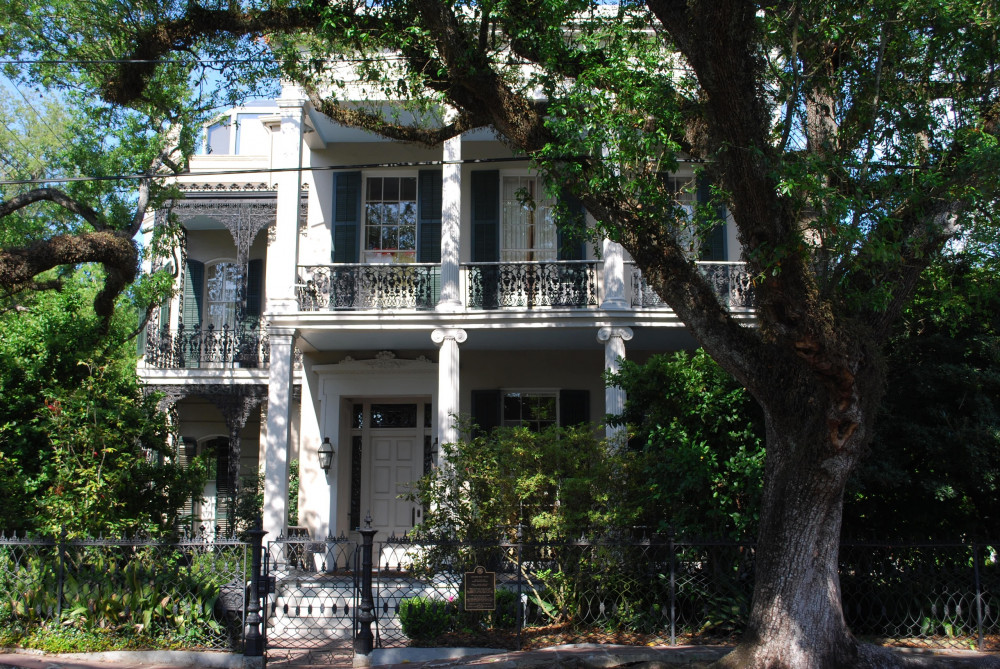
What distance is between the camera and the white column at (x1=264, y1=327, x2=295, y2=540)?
12297mm

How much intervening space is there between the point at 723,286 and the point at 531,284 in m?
3.15

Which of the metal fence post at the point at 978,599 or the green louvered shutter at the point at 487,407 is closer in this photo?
the metal fence post at the point at 978,599

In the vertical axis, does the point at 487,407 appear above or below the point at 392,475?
above

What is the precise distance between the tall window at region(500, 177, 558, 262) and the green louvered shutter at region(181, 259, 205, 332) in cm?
713

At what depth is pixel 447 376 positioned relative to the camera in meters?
12.5

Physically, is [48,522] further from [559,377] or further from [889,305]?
[889,305]

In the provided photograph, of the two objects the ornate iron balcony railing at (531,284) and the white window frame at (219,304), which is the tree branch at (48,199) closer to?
the ornate iron balcony railing at (531,284)

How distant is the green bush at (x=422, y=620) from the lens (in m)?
8.33

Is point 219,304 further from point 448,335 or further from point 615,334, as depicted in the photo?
point 615,334

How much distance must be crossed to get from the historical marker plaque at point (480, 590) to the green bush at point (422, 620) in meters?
0.47

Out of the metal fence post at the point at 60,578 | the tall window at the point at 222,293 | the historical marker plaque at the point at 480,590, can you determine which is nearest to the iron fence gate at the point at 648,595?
the historical marker plaque at the point at 480,590

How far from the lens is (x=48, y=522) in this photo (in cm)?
913

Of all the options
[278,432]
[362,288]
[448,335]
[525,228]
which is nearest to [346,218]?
[362,288]

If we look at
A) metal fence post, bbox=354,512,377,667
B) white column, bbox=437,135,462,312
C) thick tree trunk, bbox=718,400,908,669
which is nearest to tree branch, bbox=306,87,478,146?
white column, bbox=437,135,462,312
